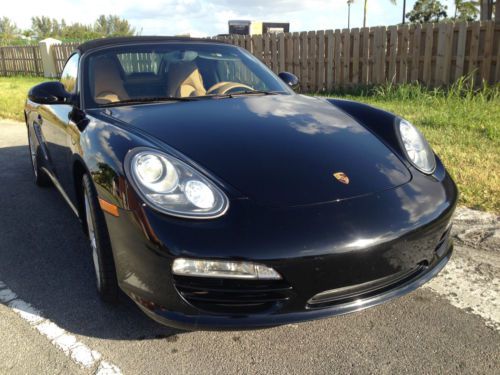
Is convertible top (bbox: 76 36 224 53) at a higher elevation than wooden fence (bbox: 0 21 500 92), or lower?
higher

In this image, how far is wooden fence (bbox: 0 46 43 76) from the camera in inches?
760

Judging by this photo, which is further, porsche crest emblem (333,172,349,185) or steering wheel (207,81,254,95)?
steering wheel (207,81,254,95)

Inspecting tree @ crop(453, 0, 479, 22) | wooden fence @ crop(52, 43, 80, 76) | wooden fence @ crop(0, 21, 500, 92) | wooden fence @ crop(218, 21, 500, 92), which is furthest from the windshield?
tree @ crop(453, 0, 479, 22)

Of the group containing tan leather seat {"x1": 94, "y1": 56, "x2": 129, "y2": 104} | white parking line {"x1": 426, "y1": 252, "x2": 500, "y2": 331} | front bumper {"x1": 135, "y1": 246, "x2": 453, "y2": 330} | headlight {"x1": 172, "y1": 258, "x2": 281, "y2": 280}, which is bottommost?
white parking line {"x1": 426, "y1": 252, "x2": 500, "y2": 331}

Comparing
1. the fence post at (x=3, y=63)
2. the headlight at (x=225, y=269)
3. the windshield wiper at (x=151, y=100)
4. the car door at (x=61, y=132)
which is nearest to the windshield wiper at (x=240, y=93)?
the windshield wiper at (x=151, y=100)

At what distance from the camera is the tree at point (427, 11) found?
5384 cm

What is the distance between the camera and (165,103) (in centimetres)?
275

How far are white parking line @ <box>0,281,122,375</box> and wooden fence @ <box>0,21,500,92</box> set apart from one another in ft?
26.5

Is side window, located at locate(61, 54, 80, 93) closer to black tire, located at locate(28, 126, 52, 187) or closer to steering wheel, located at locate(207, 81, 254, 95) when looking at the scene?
black tire, located at locate(28, 126, 52, 187)

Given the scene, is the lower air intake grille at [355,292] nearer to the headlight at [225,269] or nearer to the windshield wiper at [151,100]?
the headlight at [225,269]

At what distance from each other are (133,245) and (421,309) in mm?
1444

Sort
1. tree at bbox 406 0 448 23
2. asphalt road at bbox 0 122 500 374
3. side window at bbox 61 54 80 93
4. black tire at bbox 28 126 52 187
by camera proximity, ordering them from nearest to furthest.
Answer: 1. asphalt road at bbox 0 122 500 374
2. side window at bbox 61 54 80 93
3. black tire at bbox 28 126 52 187
4. tree at bbox 406 0 448 23

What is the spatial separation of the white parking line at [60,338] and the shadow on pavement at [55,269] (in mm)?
38

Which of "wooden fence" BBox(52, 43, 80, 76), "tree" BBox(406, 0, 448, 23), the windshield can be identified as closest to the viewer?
the windshield
